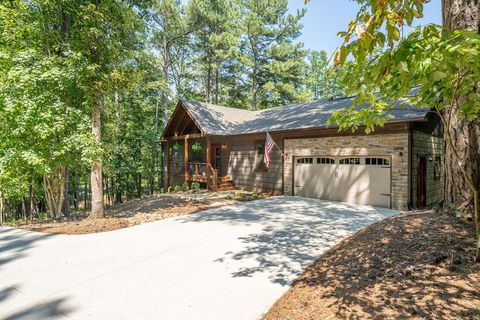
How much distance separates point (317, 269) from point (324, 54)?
43.6 meters

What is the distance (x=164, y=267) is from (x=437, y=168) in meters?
12.8

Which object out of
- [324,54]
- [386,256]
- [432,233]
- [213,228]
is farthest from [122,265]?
[324,54]

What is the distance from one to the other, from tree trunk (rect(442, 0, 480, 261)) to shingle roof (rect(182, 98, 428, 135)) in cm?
722

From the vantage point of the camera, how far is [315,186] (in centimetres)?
1234

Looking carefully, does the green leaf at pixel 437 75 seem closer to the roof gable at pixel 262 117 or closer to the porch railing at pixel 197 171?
the roof gable at pixel 262 117

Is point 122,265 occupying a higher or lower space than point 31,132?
lower

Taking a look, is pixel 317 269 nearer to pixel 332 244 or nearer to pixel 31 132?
pixel 332 244

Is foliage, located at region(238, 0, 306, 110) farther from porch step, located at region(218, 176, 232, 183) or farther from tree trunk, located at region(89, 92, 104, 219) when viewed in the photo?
tree trunk, located at region(89, 92, 104, 219)

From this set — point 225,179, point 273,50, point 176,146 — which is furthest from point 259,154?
point 273,50

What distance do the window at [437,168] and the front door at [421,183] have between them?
137 centimetres

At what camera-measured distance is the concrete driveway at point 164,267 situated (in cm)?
353

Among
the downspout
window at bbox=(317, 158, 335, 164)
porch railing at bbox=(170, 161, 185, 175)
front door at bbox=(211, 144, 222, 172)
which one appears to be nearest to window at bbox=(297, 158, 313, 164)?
window at bbox=(317, 158, 335, 164)

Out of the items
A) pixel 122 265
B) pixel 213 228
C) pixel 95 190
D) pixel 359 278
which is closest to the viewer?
pixel 359 278

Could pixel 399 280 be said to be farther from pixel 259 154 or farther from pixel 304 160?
pixel 259 154
